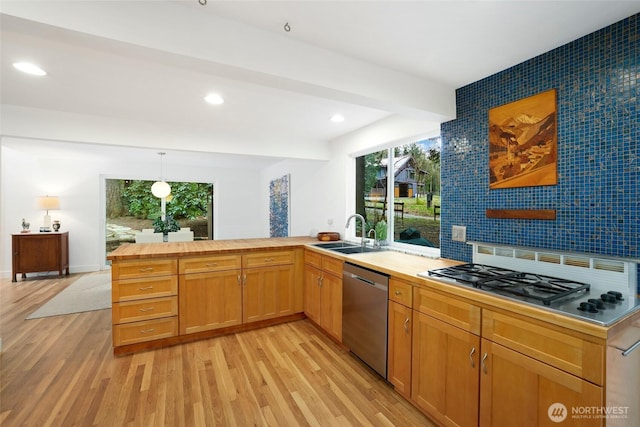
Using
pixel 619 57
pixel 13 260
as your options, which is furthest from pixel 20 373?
pixel 619 57

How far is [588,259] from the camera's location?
1563 mm

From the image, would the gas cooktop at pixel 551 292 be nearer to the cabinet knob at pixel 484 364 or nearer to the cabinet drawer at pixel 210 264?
the cabinet knob at pixel 484 364

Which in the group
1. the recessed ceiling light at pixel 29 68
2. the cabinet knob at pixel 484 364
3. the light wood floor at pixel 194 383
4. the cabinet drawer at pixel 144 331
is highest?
the recessed ceiling light at pixel 29 68

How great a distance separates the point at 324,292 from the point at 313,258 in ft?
1.31

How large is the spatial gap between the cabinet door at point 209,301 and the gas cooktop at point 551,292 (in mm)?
1980

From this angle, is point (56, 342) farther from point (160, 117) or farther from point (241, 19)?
point (241, 19)

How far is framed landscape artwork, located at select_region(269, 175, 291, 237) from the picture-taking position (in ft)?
18.3

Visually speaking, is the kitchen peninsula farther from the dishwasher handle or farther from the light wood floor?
the light wood floor

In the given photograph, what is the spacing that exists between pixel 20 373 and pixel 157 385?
1.14 meters

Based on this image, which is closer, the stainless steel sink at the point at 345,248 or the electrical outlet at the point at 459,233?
the electrical outlet at the point at 459,233

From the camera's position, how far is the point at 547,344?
1.21 metres

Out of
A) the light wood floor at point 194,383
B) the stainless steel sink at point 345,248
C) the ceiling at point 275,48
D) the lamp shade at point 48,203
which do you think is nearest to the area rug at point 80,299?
the light wood floor at point 194,383

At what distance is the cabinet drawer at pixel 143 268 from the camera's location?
2.53 metres

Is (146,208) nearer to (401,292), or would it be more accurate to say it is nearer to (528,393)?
(401,292)
